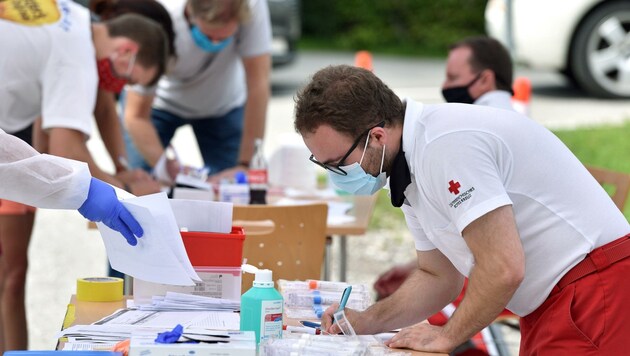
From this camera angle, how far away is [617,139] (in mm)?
8781

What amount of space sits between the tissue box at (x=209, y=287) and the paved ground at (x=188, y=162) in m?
1.65

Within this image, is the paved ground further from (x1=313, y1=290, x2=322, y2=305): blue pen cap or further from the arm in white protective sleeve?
the arm in white protective sleeve

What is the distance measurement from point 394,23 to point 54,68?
1447 centimetres

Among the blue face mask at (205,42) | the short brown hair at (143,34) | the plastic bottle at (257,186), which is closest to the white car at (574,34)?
the blue face mask at (205,42)

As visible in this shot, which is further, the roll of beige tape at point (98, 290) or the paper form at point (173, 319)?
the roll of beige tape at point (98, 290)

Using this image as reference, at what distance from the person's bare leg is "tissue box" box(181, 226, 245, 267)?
5.56 ft

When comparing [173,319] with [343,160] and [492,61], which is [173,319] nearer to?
[343,160]

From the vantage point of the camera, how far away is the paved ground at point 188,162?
19.5ft

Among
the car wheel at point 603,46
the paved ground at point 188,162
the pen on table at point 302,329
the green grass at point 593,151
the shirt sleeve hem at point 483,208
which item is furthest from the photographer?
the car wheel at point 603,46

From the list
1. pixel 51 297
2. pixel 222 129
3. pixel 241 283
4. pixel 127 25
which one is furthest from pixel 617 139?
pixel 241 283

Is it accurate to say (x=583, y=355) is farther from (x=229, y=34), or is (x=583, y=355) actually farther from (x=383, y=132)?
(x=229, y=34)

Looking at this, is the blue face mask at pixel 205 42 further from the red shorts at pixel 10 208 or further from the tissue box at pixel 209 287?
the tissue box at pixel 209 287

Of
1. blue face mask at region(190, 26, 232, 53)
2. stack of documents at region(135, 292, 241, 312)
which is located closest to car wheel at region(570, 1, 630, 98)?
blue face mask at region(190, 26, 232, 53)

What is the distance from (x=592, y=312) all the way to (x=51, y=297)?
13.0ft
